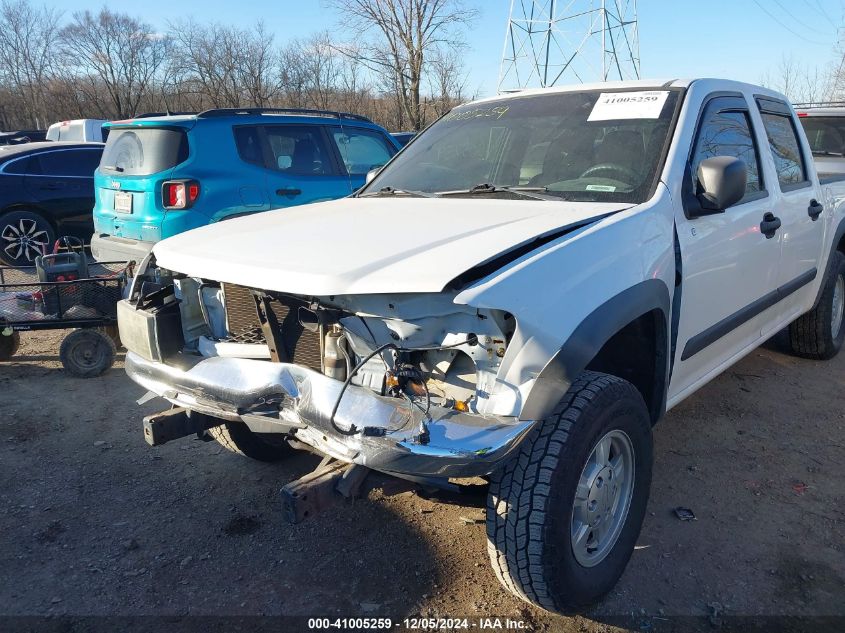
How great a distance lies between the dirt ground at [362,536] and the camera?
2584mm

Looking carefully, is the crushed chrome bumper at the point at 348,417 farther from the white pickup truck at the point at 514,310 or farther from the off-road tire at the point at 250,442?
the off-road tire at the point at 250,442

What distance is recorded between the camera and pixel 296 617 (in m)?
2.51

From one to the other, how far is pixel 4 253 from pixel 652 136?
29.6 feet

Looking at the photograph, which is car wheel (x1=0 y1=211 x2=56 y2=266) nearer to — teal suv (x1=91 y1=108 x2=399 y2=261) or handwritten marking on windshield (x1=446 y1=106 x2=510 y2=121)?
teal suv (x1=91 y1=108 x2=399 y2=261)

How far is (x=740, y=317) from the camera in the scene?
3.55 meters

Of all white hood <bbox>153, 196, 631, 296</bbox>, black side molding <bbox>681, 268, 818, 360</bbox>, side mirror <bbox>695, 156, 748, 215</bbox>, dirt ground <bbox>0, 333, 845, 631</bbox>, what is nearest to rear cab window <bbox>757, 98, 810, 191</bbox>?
black side molding <bbox>681, 268, 818, 360</bbox>

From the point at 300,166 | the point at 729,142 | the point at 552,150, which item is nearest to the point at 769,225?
the point at 729,142

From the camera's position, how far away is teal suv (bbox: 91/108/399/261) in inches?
229

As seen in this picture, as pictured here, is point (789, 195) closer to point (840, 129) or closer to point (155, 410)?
point (155, 410)

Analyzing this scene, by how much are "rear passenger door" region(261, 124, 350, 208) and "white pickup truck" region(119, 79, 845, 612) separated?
9.16 ft

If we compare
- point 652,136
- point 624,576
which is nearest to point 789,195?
point 652,136

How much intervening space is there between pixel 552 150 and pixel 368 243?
1.34 meters

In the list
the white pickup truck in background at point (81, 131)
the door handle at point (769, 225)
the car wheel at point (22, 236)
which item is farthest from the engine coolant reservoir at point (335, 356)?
the white pickup truck in background at point (81, 131)

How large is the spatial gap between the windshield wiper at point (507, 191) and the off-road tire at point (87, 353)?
321cm
